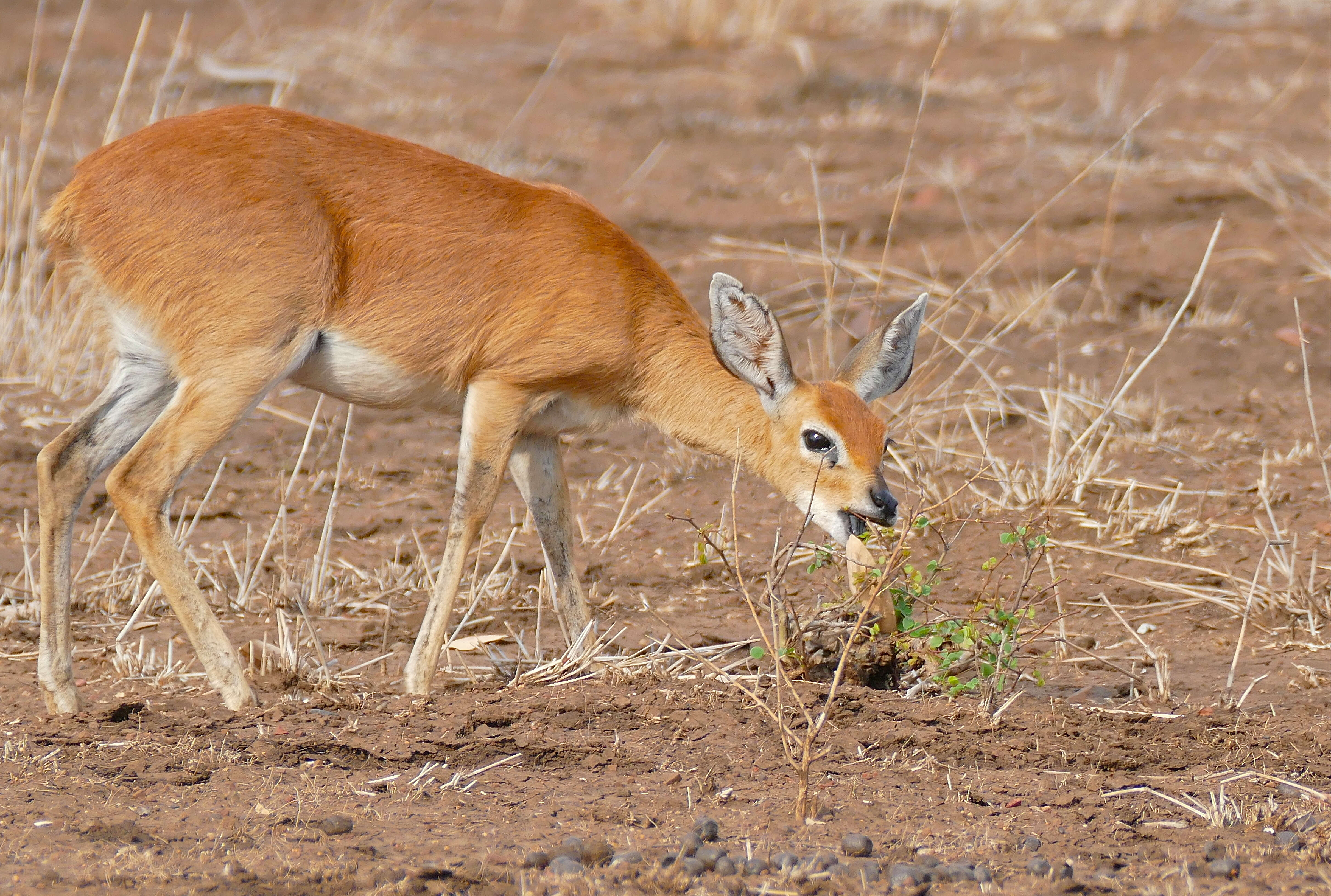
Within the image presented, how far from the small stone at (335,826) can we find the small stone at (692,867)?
95 centimetres

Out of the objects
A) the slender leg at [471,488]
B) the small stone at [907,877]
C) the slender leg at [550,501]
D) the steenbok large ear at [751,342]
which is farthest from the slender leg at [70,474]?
the small stone at [907,877]

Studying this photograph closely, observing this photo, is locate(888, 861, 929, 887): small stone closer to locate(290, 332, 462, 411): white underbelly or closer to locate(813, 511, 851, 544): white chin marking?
locate(813, 511, 851, 544): white chin marking

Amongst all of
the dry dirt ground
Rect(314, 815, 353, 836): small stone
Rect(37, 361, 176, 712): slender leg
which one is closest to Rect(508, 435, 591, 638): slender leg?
the dry dirt ground

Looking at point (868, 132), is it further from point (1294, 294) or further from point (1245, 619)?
point (1245, 619)

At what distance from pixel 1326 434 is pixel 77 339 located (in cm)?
687

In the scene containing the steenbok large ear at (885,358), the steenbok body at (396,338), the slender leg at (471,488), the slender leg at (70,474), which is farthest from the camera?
the steenbok large ear at (885,358)

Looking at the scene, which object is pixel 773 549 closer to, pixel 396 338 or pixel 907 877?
pixel 396 338

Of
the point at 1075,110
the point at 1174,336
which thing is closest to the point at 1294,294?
the point at 1174,336

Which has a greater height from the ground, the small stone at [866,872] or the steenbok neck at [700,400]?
the steenbok neck at [700,400]

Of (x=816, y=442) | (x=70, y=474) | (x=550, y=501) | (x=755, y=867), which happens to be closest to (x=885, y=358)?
(x=816, y=442)

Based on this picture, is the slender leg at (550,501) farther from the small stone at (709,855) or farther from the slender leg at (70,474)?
the small stone at (709,855)

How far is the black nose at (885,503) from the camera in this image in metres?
5.73

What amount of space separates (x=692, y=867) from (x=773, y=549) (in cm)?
279

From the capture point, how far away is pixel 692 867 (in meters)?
3.86
